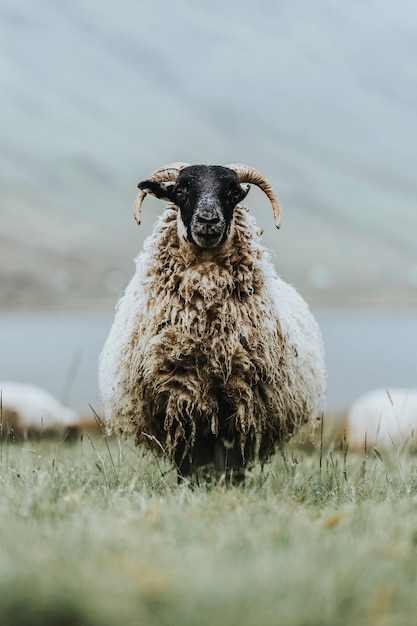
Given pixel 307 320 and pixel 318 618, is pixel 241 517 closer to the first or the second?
pixel 318 618

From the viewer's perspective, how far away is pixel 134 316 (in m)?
5.79

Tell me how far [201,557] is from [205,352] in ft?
7.99

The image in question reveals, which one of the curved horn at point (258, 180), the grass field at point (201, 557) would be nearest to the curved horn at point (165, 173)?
the curved horn at point (258, 180)

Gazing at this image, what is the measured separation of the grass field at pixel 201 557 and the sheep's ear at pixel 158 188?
2.15 meters

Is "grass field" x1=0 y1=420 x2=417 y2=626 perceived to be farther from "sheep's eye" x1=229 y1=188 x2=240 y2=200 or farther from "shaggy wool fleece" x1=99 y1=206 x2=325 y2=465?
"sheep's eye" x1=229 y1=188 x2=240 y2=200

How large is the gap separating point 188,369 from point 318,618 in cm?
289

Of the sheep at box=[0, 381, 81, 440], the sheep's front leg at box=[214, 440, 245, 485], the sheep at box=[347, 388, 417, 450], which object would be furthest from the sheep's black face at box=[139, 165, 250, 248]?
the sheep at box=[0, 381, 81, 440]

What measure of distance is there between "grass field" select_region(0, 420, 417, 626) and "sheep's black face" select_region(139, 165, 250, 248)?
64.9 inches

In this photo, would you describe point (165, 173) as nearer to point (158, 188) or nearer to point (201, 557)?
point (158, 188)

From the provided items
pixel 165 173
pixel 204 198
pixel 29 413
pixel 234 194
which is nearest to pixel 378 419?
pixel 29 413

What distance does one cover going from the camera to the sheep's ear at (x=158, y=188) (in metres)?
5.92

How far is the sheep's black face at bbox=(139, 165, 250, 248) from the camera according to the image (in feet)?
17.9

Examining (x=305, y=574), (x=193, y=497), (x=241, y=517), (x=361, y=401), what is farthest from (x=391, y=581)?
(x=361, y=401)

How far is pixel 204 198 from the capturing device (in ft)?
18.3
